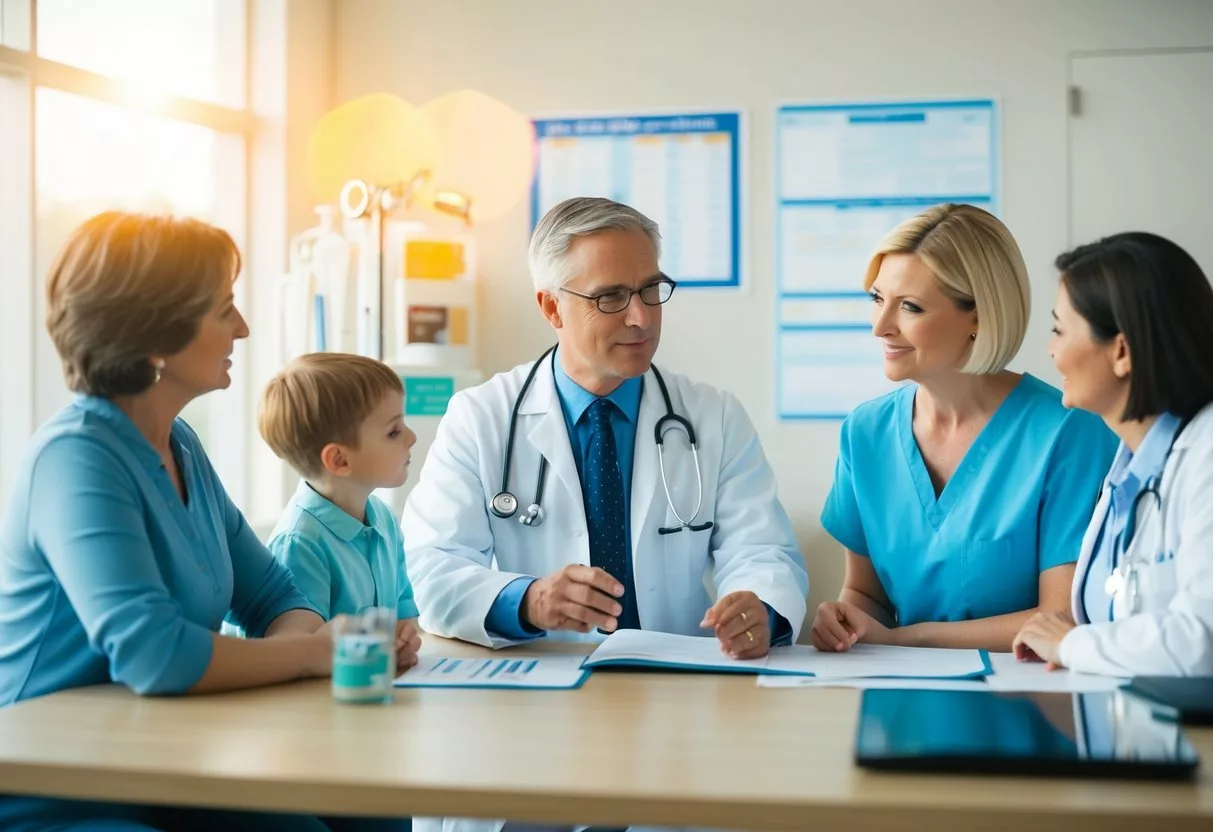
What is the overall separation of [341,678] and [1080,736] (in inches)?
30.5

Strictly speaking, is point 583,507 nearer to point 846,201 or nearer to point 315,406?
point 315,406

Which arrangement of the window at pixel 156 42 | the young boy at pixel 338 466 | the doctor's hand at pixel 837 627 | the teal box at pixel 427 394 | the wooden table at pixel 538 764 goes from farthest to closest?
the teal box at pixel 427 394 < the window at pixel 156 42 < the young boy at pixel 338 466 < the doctor's hand at pixel 837 627 < the wooden table at pixel 538 764

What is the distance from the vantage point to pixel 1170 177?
352 cm

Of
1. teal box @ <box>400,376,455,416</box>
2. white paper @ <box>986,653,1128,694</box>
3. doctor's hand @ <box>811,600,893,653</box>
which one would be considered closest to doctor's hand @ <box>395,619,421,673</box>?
doctor's hand @ <box>811,600,893,653</box>

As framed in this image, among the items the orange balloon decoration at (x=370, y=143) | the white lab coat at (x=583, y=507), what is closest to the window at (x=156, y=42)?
the orange balloon decoration at (x=370, y=143)

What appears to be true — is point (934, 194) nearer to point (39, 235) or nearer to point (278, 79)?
point (278, 79)

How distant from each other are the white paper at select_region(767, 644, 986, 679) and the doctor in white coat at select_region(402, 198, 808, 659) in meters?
0.21

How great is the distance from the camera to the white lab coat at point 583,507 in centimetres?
202

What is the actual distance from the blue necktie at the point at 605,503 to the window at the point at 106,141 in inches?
35.8

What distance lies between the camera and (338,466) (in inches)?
74.2

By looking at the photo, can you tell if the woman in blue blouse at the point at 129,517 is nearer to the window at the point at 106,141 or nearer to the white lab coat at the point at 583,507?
the white lab coat at the point at 583,507

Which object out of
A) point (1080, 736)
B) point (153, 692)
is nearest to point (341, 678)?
point (153, 692)

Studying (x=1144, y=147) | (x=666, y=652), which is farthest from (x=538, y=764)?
(x=1144, y=147)

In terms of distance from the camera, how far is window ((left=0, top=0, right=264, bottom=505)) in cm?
289
